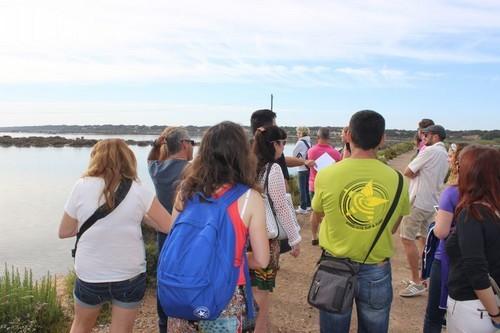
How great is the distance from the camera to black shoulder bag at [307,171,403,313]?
2.89 metres

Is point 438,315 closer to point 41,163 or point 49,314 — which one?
point 49,314

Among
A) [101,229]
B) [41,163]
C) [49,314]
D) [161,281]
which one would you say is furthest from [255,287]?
[41,163]

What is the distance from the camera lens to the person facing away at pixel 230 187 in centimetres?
231

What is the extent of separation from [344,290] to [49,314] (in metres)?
3.10

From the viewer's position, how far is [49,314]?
4.46 metres

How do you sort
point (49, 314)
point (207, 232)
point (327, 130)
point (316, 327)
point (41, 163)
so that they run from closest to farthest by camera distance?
point (207, 232), point (49, 314), point (316, 327), point (327, 130), point (41, 163)

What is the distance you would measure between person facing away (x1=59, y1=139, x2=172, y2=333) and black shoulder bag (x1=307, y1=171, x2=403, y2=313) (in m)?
1.14

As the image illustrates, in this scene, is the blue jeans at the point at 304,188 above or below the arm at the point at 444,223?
below

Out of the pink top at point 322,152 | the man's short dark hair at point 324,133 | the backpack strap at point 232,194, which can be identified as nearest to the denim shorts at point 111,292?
the backpack strap at point 232,194

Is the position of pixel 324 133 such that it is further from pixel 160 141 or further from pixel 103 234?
pixel 103 234

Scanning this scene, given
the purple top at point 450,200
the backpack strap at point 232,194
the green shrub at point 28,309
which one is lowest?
the green shrub at point 28,309

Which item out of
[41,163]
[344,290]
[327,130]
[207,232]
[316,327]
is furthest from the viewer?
[41,163]

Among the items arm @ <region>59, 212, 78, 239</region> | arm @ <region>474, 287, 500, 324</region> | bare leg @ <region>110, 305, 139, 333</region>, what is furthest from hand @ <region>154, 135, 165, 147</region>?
arm @ <region>474, 287, 500, 324</region>

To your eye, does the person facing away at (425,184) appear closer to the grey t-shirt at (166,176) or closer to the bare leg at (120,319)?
the grey t-shirt at (166,176)
